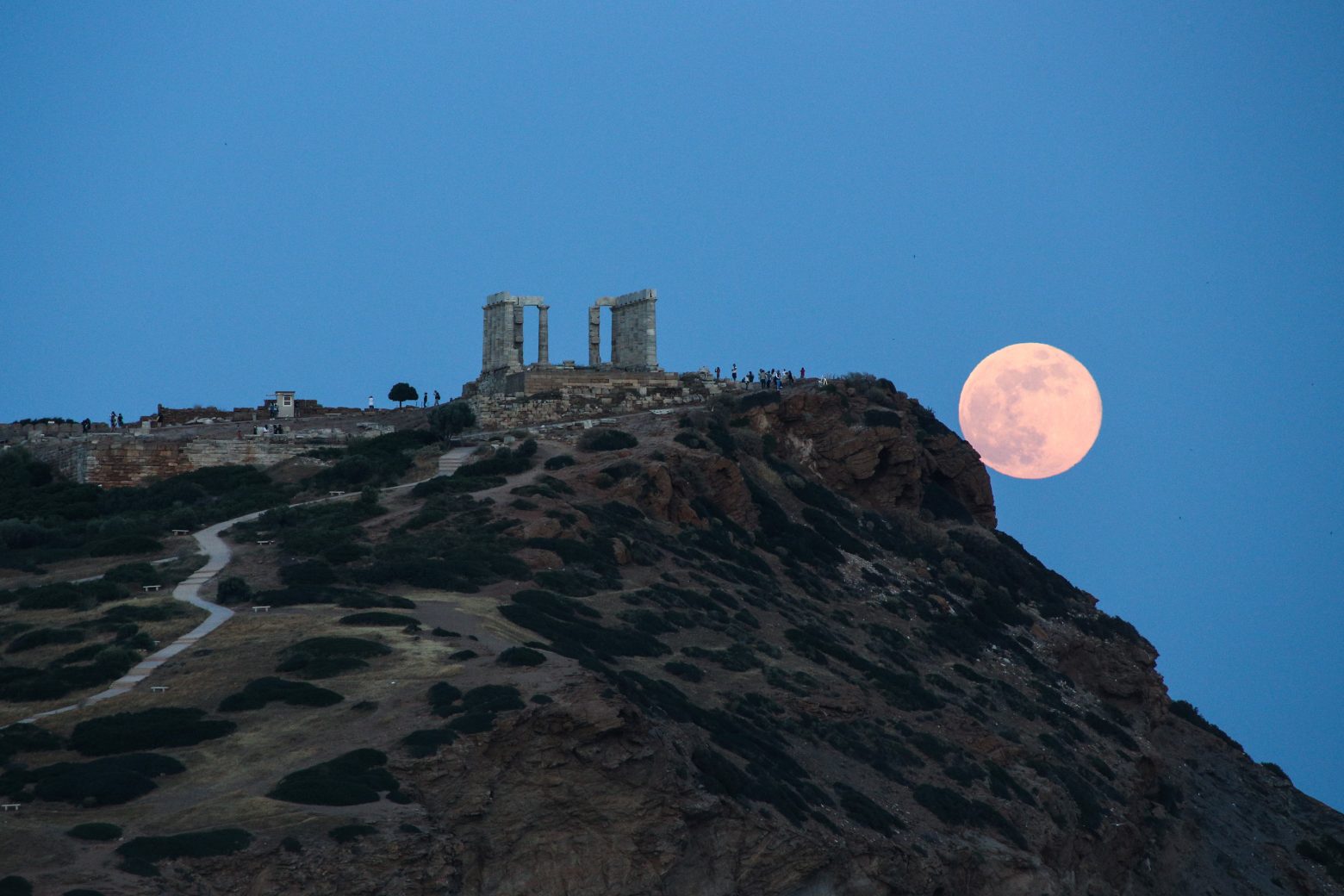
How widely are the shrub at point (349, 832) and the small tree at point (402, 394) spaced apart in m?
61.9

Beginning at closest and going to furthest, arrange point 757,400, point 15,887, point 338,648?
1. point 15,887
2. point 338,648
3. point 757,400

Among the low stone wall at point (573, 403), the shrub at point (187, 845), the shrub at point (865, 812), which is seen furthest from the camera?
the low stone wall at point (573, 403)

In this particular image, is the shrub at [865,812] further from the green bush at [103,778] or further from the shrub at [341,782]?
the green bush at [103,778]

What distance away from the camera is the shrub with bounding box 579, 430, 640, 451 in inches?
2318

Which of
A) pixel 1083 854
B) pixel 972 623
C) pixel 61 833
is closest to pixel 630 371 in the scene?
pixel 972 623

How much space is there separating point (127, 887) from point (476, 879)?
22.3ft

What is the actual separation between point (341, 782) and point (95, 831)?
428 centimetres

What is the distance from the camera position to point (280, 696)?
31.8m

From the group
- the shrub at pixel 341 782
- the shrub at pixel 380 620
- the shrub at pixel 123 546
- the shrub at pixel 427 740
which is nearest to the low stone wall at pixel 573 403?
the shrub at pixel 123 546

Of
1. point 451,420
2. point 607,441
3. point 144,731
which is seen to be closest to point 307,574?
point 144,731

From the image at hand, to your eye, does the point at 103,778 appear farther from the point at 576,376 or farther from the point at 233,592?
the point at 576,376

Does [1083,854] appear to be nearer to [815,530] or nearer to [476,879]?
[815,530]

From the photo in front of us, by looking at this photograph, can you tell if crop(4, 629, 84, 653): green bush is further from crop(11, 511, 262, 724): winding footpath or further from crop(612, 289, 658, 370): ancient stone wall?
crop(612, 289, 658, 370): ancient stone wall

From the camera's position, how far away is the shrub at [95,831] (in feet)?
82.2
